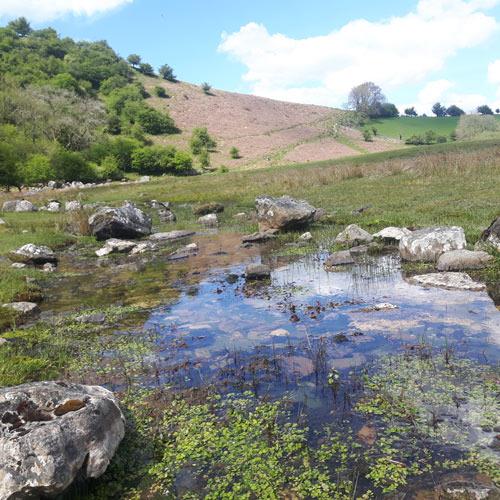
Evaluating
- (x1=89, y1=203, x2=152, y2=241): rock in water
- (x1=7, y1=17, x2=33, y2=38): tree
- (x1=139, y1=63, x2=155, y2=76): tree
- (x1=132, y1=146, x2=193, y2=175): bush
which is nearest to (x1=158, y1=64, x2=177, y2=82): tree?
(x1=139, y1=63, x2=155, y2=76): tree

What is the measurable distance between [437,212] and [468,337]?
47.6 ft

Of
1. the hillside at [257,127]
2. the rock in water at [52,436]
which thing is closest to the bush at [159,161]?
the hillside at [257,127]

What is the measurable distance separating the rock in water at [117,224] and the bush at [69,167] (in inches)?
1926

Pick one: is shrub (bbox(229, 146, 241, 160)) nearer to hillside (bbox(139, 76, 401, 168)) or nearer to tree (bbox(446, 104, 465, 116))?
hillside (bbox(139, 76, 401, 168))

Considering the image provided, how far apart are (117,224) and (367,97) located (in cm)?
15353

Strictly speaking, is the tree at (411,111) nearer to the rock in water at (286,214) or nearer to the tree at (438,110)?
the tree at (438,110)

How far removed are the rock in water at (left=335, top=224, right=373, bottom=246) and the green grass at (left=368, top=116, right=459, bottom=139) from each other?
4781 inches

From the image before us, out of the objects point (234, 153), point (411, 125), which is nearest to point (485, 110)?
point (411, 125)

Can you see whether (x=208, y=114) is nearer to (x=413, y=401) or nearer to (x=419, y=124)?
(x=419, y=124)

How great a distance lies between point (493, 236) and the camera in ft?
50.4

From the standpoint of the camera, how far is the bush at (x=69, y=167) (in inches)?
2813

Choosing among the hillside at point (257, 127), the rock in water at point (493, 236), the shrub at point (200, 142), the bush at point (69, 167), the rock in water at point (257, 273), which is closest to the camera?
the rock in water at point (493, 236)

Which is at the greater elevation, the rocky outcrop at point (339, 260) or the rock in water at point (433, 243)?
the rock in water at point (433, 243)

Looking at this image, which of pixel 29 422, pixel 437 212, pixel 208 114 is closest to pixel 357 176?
pixel 437 212
